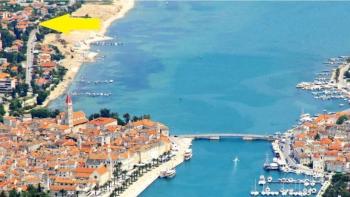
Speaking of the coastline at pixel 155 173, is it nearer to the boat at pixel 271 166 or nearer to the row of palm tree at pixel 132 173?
the row of palm tree at pixel 132 173

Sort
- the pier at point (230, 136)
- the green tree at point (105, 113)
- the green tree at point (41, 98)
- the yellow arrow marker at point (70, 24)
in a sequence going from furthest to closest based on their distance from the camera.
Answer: the yellow arrow marker at point (70, 24), the green tree at point (41, 98), the green tree at point (105, 113), the pier at point (230, 136)

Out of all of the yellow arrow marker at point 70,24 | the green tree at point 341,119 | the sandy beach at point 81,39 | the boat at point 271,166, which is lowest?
the sandy beach at point 81,39

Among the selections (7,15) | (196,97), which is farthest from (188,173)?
(7,15)

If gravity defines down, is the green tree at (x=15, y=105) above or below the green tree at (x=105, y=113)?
below

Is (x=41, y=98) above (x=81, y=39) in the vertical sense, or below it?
above

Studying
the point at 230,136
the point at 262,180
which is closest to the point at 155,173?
the point at 262,180

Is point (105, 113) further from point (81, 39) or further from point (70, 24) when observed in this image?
point (70, 24)

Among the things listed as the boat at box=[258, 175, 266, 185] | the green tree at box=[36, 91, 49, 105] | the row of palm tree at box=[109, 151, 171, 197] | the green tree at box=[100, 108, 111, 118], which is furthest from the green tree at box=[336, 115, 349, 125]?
the green tree at box=[36, 91, 49, 105]

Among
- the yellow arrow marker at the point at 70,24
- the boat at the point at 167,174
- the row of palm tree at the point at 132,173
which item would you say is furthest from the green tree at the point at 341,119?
the yellow arrow marker at the point at 70,24
